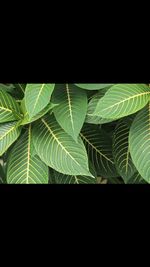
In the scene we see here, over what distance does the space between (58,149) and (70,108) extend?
133 millimetres

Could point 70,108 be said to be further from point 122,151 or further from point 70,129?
point 122,151

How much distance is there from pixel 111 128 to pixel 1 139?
19.0 inches

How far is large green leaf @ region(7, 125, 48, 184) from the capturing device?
155 centimetres

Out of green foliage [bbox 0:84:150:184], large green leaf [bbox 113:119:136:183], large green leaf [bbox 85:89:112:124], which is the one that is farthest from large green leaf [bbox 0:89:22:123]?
large green leaf [bbox 113:119:136:183]

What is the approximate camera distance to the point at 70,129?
1463 millimetres

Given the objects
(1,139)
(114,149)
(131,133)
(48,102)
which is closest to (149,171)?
(131,133)

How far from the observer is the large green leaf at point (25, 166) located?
5.07 ft

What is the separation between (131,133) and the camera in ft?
4.91

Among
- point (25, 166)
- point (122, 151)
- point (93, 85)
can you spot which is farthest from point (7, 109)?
point (122, 151)

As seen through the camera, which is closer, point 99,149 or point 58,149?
point 58,149

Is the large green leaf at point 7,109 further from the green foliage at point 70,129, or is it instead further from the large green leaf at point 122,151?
the large green leaf at point 122,151

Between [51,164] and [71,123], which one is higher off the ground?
[71,123]

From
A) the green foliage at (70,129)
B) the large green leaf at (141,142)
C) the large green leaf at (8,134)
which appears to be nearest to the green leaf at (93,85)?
the green foliage at (70,129)
